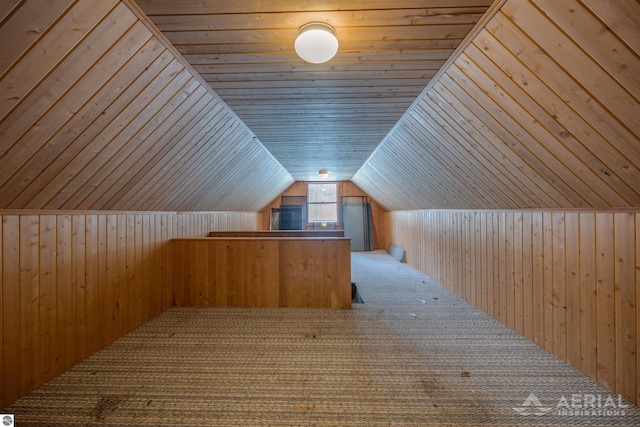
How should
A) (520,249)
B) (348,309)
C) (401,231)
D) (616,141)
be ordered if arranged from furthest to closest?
(401,231) < (348,309) < (520,249) < (616,141)

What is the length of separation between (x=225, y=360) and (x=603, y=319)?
277 cm

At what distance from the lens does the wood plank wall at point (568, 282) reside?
1.73 metres

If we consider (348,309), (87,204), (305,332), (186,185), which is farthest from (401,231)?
(87,204)

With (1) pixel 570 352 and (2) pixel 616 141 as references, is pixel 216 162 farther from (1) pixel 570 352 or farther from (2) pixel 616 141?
(1) pixel 570 352

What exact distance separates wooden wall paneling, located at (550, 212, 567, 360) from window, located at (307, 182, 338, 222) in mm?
6333

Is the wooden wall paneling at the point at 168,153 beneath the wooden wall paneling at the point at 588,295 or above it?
above

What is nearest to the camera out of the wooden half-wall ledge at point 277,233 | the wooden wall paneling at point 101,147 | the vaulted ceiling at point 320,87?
the vaulted ceiling at point 320,87

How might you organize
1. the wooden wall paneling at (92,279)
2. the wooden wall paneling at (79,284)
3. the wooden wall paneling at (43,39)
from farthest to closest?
the wooden wall paneling at (92,279), the wooden wall paneling at (79,284), the wooden wall paneling at (43,39)

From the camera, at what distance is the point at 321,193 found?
848 centimetres

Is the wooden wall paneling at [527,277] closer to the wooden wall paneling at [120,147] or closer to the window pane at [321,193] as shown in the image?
the wooden wall paneling at [120,147]

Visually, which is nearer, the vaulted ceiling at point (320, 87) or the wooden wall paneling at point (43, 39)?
the wooden wall paneling at point (43, 39)

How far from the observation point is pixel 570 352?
2076 millimetres

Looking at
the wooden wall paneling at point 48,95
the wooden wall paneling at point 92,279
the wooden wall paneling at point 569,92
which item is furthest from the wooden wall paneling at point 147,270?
the wooden wall paneling at point 569,92

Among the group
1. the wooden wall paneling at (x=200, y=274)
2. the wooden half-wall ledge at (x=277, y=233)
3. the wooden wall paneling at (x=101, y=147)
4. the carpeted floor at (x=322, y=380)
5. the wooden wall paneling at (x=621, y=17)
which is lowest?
the carpeted floor at (x=322, y=380)
